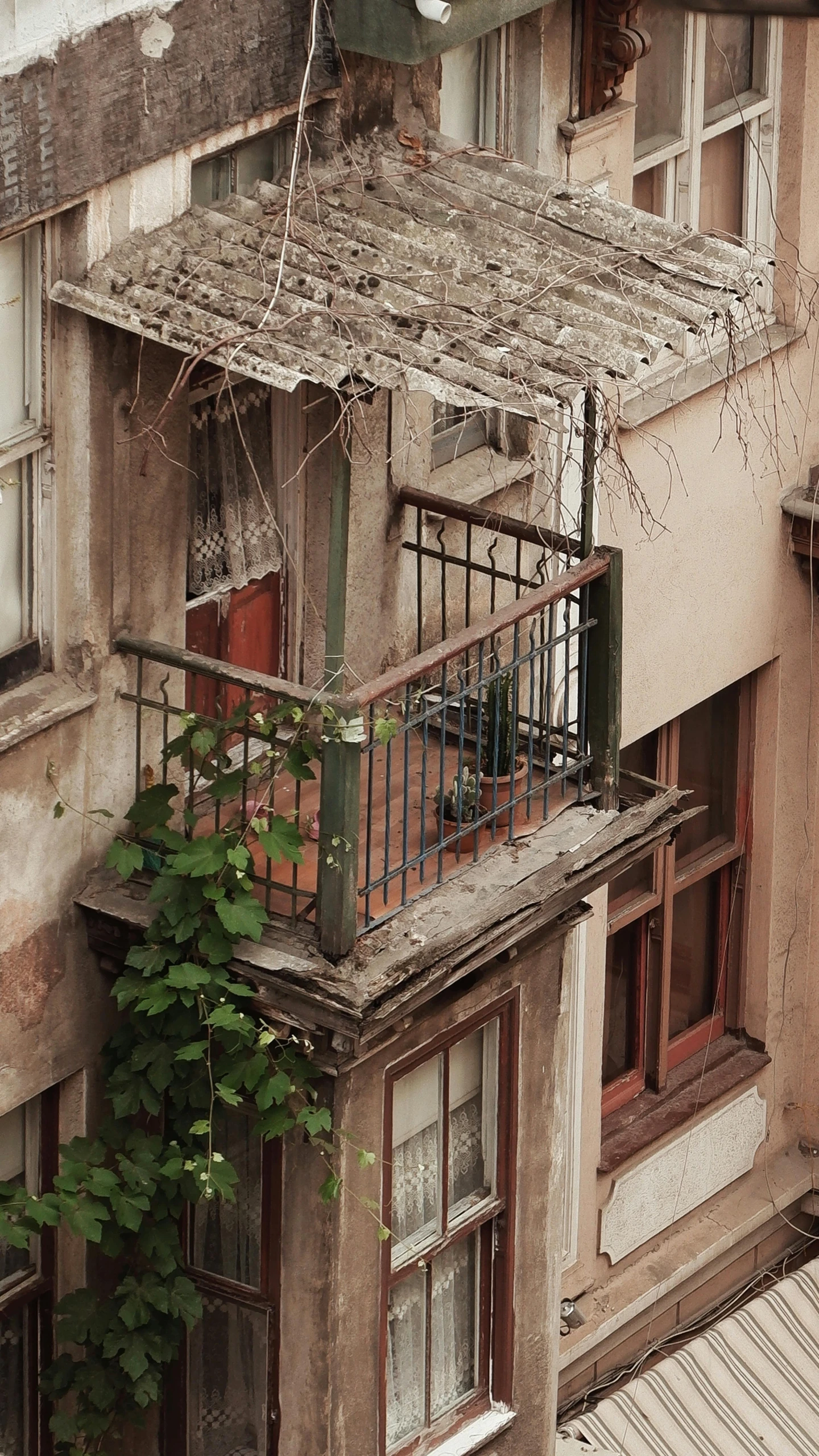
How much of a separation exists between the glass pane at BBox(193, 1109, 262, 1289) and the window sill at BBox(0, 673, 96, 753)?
168cm

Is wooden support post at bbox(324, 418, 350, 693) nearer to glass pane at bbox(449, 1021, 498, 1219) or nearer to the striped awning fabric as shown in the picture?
glass pane at bbox(449, 1021, 498, 1219)

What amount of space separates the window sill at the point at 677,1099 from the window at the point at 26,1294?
4728 mm

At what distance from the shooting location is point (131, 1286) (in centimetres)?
948

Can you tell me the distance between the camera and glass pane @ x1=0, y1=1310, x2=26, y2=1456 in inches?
385

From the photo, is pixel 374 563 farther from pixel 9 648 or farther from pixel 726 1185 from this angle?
pixel 726 1185

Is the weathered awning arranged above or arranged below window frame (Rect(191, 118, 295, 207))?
below

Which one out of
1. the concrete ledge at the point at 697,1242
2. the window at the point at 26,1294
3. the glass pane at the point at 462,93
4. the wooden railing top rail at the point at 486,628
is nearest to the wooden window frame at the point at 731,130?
the glass pane at the point at 462,93

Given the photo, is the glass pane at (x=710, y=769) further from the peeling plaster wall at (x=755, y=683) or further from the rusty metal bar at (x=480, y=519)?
the rusty metal bar at (x=480, y=519)

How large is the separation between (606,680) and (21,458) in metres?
2.51

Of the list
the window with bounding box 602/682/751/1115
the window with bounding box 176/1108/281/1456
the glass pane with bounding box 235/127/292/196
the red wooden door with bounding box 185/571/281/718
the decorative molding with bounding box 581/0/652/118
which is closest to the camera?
the glass pane with bounding box 235/127/292/196

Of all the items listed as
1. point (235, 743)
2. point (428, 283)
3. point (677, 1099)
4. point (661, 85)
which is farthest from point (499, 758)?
point (677, 1099)

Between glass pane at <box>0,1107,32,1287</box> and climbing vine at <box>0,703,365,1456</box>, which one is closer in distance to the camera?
climbing vine at <box>0,703,365,1456</box>

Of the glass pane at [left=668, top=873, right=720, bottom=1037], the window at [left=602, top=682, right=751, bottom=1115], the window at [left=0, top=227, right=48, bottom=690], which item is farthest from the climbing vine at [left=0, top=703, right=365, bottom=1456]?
the glass pane at [left=668, top=873, right=720, bottom=1037]

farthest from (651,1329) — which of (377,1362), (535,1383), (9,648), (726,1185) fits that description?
(9,648)
